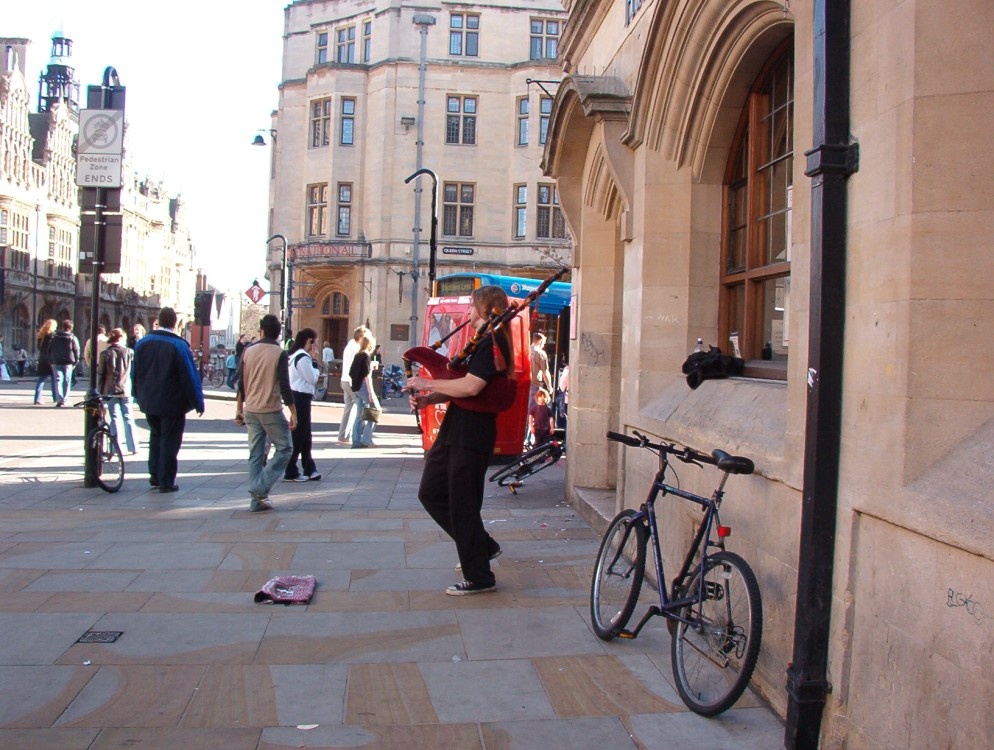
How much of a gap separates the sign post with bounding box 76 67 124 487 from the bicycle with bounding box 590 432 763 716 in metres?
7.10

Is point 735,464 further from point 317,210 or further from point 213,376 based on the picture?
point 317,210

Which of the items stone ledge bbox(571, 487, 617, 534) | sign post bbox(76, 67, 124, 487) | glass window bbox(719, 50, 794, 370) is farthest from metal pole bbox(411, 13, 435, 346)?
glass window bbox(719, 50, 794, 370)

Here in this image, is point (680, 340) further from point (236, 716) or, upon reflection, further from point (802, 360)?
point (236, 716)

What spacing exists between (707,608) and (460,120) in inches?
1491

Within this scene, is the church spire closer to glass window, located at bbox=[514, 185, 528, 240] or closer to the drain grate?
glass window, located at bbox=[514, 185, 528, 240]

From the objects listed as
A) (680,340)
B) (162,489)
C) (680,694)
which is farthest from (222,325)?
(680,694)

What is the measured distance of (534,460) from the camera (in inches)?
399

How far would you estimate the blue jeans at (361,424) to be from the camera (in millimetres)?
14501

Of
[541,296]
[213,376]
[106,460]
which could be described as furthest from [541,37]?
[106,460]

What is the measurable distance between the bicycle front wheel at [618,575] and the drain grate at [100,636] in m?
2.49

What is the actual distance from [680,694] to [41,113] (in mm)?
79138

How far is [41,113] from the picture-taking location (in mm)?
71938

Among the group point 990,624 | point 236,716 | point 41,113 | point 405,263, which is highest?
point 41,113

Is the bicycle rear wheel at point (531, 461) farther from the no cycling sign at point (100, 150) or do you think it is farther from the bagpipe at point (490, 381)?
the no cycling sign at point (100, 150)
